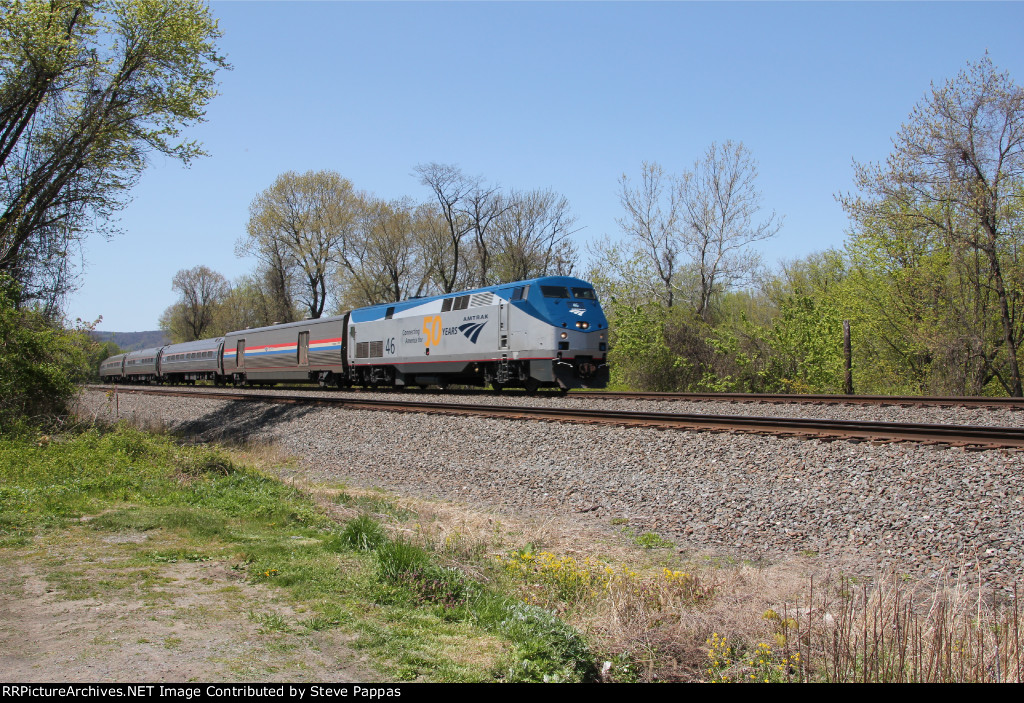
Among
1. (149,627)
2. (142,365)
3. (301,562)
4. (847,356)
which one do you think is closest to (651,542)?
(301,562)

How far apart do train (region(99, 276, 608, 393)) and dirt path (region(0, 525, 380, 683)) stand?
594 inches

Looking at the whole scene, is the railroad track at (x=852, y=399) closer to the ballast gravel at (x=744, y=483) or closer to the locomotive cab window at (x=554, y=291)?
the ballast gravel at (x=744, y=483)

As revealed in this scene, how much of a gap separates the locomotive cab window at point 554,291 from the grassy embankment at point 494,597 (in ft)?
41.6

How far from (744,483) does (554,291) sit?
12.9m

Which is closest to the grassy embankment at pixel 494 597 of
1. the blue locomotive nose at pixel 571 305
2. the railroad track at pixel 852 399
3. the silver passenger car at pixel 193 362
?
the railroad track at pixel 852 399

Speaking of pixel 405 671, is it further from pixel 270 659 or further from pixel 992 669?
pixel 992 669

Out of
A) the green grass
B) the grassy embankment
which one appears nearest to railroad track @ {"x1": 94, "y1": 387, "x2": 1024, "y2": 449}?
the grassy embankment

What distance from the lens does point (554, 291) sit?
20.6m

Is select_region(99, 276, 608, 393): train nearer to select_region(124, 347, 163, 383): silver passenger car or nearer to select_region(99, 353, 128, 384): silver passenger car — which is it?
select_region(124, 347, 163, 383): silver passenger car

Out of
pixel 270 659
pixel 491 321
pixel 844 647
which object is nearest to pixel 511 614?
pixel 270 659

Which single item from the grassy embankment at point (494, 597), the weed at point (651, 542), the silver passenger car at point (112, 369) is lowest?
the weed at point (651, 542)

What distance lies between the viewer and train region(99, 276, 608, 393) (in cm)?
2016

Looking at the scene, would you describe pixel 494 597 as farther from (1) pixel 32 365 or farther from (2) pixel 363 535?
(1) pixel 32 365

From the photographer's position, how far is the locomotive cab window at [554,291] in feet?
67.0
